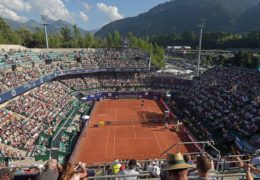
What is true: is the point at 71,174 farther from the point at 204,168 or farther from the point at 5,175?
the point at 204,168

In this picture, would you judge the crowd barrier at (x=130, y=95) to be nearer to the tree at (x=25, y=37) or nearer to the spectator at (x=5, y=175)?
the tree at (x=25, y=37)

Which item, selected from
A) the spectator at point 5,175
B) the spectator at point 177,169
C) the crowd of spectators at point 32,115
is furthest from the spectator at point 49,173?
the crowd of spectators at point 32,115

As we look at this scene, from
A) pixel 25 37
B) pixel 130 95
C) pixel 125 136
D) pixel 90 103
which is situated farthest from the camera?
pixel 25 37

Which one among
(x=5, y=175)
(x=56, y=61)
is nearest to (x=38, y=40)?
(x=56, y=61)

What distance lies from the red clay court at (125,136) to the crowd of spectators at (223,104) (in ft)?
13.9

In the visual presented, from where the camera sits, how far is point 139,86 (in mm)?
56906

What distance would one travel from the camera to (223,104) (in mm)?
36156

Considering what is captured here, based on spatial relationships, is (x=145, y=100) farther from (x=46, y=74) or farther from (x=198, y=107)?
(x=46, y=74)

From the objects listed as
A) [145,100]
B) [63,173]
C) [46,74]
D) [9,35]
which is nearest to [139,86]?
[145,100]

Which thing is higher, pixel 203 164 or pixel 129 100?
pixel 203 164

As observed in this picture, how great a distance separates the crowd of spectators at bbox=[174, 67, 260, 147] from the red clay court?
13.9 feet

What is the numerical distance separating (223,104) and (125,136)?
1513cm

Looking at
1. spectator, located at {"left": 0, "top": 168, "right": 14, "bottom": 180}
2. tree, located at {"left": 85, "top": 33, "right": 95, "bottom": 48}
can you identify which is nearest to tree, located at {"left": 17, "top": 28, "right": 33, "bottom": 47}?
tree, located at {"left": 85, "top": 33, "right": 95, "bottom": 48}

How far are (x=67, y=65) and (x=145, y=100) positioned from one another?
743 inches
